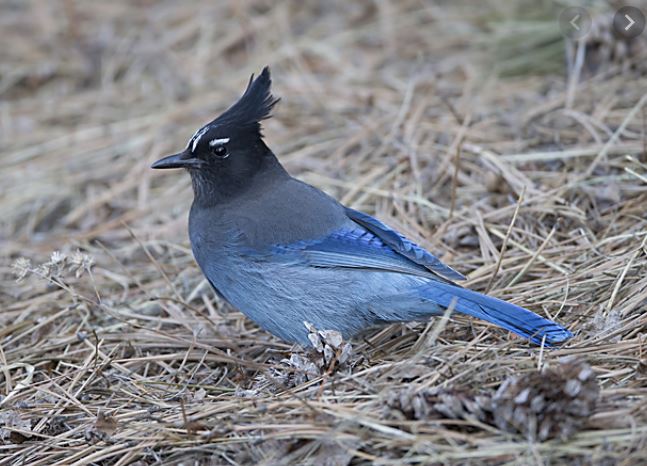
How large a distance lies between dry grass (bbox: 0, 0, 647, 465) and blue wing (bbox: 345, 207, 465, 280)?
21 centimetres

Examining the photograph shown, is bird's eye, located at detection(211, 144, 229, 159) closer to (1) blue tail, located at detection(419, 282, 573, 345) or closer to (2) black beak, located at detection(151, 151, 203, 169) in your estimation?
(2) black beak, located at detection(151, 151, 203, 169)

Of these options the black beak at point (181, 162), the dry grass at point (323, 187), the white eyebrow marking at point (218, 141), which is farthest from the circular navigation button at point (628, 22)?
the black beak at point (181, 162)

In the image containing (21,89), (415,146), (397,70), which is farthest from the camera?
(21,89)

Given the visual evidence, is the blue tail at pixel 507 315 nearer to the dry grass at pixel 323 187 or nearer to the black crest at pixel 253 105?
the dry grass at pixel 323 187

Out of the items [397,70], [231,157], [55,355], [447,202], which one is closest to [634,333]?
[447,202]

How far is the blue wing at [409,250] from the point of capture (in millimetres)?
3406

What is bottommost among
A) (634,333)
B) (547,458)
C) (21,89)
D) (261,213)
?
(634,333)

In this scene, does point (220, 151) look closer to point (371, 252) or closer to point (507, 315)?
point (371, 252)

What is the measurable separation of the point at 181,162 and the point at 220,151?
0.56 feet

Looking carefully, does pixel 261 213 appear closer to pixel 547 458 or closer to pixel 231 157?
pixel 231 157

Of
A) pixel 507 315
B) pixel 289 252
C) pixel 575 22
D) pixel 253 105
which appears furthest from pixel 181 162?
pixel 575 22

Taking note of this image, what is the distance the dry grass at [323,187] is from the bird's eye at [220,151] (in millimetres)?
648

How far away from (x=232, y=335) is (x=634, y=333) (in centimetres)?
162

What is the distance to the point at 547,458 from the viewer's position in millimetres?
2328
